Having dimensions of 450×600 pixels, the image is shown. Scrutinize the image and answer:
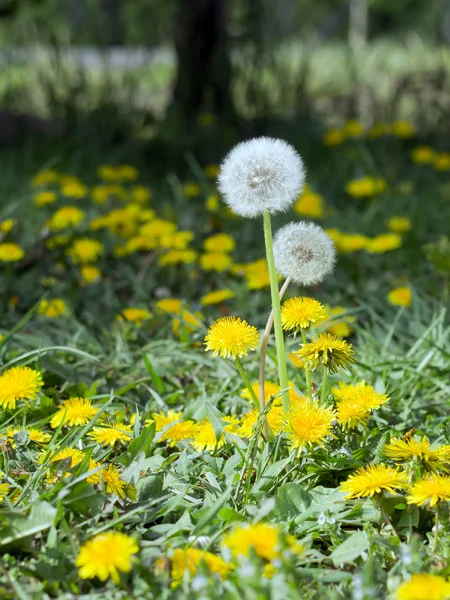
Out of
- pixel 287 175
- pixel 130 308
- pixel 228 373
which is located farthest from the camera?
pixel 130 308

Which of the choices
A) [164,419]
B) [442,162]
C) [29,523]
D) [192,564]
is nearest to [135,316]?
[164,419]

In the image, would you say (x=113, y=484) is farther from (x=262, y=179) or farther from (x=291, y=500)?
(x=262, y=179)

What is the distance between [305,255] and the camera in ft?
4.70

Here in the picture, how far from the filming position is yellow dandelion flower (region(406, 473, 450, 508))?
4.23ft

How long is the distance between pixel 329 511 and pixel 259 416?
210 mm

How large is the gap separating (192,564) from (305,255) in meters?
0.57

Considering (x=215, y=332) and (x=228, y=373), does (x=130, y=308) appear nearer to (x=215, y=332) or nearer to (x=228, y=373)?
(x=228, y=373)

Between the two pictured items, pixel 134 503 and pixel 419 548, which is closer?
pixel 419 548

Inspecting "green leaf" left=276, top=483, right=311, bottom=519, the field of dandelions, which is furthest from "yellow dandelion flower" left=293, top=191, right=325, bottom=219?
"green leaf" left=276, top=483, right=311, bottom=519

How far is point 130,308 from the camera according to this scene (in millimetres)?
2602

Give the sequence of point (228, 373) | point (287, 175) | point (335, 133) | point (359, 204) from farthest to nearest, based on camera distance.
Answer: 1. point (335, 133)
2. point (359, 204)
3. point (228, 373)
4. point (287, 175)

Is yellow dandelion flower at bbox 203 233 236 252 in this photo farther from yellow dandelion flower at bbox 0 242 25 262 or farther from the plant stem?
the plant stem

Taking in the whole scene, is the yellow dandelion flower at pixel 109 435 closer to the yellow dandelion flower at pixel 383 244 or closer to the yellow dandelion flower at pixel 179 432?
the yellow dandelion flower at pixel 179 432

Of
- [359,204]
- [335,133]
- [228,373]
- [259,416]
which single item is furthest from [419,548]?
[335,133]
